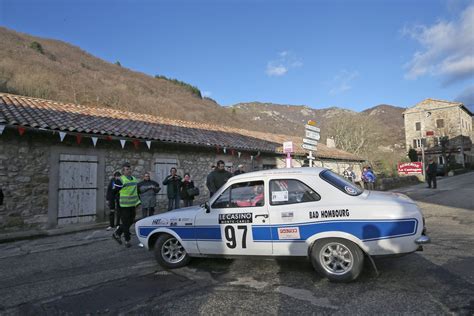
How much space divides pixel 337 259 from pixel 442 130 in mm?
57428

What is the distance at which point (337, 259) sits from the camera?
395cm

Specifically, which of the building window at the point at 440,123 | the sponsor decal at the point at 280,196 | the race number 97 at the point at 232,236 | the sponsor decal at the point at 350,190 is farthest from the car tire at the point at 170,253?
the building window at the point at 440,123

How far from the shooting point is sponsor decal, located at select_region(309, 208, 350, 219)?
3.89 metres

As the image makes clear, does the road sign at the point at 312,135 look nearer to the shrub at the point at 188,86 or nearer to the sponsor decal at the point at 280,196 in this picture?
the sponsor decal at the point at 280,196

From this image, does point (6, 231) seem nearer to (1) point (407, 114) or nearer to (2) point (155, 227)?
(2) point (155, 227)

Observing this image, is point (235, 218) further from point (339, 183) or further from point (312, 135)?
point (312, 135)

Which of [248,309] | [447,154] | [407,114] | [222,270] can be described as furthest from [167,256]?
[407,114]

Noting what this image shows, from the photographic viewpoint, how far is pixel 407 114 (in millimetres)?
54469

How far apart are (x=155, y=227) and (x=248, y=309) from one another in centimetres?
225

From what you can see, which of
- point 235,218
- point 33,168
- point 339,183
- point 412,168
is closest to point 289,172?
point 339,183

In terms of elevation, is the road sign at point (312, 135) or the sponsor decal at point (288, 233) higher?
the road sign at point (312, 135)

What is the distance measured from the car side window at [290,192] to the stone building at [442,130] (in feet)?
164

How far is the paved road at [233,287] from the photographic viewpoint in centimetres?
333

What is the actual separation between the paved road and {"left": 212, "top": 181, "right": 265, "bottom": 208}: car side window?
3.16 feet
